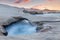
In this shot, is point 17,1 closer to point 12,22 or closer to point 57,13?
point 57,13

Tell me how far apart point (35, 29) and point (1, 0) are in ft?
8.36

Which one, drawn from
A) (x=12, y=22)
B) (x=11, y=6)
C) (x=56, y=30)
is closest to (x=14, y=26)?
(x=12, y=22)

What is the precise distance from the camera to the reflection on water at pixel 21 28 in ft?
10.1

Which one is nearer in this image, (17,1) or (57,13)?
(57,13)

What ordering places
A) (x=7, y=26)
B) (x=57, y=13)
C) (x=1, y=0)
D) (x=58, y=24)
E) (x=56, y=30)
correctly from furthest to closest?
(x=1, y=0), (x=57, y=13), (x=58, y=24), (x=7, y=26), (x=56, y=30)

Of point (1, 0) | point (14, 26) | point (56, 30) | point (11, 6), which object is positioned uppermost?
point (1, 0)

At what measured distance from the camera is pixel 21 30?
3.18 meters

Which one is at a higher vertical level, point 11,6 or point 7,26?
point 11,6

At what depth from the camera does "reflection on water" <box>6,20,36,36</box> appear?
10.1 feet

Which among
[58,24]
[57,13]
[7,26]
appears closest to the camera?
[7,26]

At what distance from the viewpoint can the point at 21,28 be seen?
3.27 m

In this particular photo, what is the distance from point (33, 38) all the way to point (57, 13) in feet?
6.86

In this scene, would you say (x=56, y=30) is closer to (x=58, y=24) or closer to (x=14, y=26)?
(x=58, y=24)

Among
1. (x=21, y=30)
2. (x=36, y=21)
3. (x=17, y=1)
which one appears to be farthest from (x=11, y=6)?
(x=21, y=30)
